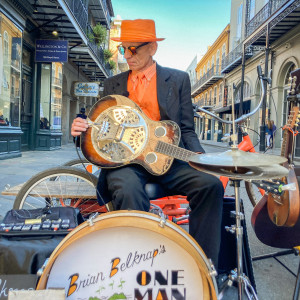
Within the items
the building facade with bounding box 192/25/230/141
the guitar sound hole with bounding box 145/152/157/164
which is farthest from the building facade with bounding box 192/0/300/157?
the guitar sound hole with bounding box 145/152/157/164

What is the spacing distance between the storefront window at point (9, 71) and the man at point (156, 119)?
6.88m

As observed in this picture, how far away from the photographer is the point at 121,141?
2119 millimetres

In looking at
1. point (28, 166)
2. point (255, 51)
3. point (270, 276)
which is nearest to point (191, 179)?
point (270, 276)

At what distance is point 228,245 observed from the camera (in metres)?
2.32

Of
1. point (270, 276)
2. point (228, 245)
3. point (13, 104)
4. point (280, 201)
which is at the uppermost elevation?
point (13, 104)

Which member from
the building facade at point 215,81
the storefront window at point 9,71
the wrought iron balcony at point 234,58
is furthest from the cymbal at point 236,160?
the building facade at point 215,81

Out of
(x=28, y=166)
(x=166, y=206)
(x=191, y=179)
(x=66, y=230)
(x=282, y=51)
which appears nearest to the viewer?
(x=66, y=230)

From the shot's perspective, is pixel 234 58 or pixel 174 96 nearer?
pixel 174 96

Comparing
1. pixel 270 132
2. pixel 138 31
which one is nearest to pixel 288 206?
pixel 138 31

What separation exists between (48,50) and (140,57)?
9847 millimetres

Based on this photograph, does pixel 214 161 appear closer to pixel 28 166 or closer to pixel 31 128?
pixel 28 166

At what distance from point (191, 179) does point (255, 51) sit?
76.4 ft

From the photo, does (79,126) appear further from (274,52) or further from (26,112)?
(274,52)

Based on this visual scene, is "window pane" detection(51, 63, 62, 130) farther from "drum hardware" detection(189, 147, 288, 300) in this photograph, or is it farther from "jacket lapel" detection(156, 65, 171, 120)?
"drum hardware" detection(189, 147, 288, 300)
